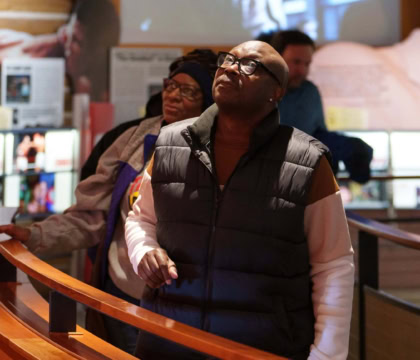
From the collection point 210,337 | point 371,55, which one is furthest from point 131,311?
point 371,55

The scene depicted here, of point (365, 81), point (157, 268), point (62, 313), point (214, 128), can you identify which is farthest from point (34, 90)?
point (157, 268)

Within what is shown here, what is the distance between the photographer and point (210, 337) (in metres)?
1.57

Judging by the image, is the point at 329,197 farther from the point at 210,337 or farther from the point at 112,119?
the point at 112,119

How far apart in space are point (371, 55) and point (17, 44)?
3246 mm

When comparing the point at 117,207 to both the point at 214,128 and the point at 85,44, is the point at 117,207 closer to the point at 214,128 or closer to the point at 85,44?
the point at 214,128

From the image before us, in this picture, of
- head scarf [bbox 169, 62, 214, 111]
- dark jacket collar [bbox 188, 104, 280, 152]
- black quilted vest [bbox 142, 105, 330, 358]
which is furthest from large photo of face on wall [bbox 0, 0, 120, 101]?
black quilted vest [bbox 142, 105, 330, 358]

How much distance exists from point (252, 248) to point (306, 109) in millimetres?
1641

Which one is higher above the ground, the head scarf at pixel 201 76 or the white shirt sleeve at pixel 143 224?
the head scarf at pixel 201 76

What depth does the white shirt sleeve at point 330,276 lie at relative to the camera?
1858mm

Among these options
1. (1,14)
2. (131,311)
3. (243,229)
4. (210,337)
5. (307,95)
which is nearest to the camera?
(210,337)

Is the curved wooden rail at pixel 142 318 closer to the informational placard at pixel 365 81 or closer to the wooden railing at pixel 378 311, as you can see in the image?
the wooden railing at pixel 378 311

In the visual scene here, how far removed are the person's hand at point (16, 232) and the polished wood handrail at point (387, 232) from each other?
140 centimetres

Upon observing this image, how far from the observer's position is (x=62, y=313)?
220 centimetres

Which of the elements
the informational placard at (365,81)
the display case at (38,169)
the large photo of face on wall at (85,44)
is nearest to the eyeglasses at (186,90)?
the display case at (38,169)
